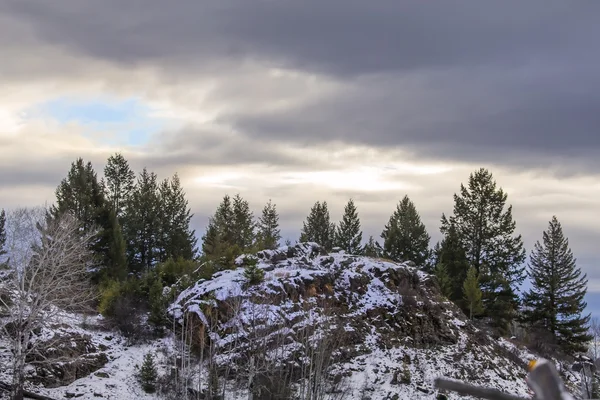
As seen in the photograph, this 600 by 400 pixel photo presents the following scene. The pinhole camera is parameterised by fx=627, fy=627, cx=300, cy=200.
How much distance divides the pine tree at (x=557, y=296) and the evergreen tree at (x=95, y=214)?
32404 mm

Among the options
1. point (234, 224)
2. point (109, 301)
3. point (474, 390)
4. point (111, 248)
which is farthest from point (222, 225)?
point (474, 390)

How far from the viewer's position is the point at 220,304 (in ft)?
112

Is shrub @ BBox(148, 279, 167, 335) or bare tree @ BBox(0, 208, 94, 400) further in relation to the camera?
shrub @ BBox(148, 279, 167, 335)

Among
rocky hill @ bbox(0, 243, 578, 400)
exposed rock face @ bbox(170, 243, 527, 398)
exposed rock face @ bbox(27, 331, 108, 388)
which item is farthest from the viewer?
exposed rock face @ bbox(170, 243, 527, 398)

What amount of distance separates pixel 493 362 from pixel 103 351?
21.8 meters

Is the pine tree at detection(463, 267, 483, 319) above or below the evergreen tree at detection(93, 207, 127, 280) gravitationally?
below

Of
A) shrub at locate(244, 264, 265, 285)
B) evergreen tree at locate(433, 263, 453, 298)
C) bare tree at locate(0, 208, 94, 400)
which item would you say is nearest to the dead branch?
bare tree at locate(0, 208, 94, 400)

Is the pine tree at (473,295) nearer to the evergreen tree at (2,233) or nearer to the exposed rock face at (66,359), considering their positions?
the exposed rock face at (66,359)

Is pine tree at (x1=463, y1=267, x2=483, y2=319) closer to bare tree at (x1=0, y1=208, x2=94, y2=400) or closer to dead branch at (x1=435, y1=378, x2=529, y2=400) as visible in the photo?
bare tree at (x1=0, y1=208, x2=94, y2=400)

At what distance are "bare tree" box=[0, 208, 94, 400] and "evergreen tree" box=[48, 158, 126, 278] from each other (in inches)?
522

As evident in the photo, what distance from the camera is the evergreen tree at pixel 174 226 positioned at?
58.0m

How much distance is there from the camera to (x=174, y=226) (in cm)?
6009

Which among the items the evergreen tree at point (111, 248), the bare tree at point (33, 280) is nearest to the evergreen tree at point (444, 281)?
the evergreen tree at point (111, 248)

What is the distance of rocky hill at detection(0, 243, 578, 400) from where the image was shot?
29578 mm
